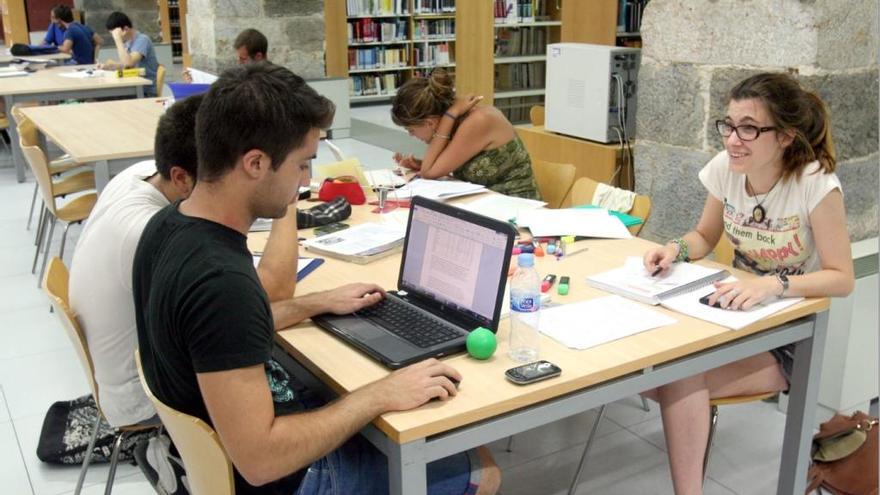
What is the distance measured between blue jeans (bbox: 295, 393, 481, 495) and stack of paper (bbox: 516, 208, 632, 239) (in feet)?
3.17

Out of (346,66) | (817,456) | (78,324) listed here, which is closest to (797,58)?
(817,456)

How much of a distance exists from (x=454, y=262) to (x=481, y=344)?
0.83 feet

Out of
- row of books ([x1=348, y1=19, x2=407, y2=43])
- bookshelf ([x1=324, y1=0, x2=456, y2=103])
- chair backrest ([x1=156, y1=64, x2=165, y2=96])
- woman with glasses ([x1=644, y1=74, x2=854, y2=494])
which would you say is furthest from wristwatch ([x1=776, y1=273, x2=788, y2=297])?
row of books ([x1=348, y1=19, x2=407, y2=43])

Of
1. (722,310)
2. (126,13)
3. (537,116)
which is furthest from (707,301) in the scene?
(126,13)

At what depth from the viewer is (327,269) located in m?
2.37

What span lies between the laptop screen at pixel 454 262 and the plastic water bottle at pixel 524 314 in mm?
75

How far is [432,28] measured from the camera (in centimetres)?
1070

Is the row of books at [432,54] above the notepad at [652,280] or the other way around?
above

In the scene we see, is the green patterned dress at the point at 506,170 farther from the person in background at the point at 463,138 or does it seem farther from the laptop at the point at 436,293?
the laptop at the point at 436,293

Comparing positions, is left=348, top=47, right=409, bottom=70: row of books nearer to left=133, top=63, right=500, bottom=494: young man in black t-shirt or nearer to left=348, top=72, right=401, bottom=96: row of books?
left=348, top=72, right=401, bottom=96: row of books

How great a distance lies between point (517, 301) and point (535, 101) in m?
7.70

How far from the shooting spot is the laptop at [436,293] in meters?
1.78

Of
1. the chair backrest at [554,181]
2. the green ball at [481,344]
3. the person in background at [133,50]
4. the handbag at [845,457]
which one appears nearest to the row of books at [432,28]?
the person in background at [133,50]

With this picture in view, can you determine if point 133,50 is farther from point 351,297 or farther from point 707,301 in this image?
point 707,301
